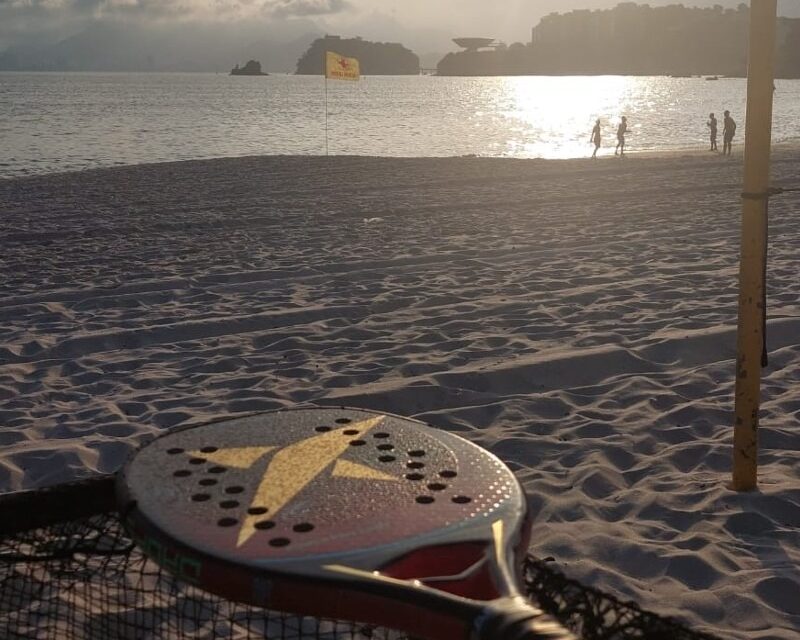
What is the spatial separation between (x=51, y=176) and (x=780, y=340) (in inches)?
869

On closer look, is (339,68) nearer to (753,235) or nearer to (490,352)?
(490,352)

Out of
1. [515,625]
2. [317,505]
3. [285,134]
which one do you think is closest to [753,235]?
[317,505]

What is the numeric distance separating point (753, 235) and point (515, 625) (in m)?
2.93

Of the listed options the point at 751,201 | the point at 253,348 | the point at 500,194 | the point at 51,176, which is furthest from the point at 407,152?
the point at 751,201

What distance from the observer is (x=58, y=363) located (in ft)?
23.0

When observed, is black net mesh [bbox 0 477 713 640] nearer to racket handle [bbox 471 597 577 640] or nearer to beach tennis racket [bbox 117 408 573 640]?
beach tennis racket [bbox 117 408 573 640]

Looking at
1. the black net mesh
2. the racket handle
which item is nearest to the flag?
the black net mesh

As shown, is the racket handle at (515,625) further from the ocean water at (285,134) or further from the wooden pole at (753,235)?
the ocean water at (285,134)

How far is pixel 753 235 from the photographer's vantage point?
13.3 feet

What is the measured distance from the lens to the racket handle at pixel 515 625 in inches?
65.1

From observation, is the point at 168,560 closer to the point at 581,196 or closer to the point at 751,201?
the point at 751,201

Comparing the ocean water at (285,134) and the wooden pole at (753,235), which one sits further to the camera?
the ocean water at (285,134)

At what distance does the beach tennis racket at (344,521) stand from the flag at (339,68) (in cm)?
3318

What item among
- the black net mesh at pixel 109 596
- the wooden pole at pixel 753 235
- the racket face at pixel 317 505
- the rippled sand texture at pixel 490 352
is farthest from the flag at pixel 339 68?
the racket face at pixel 317 505
